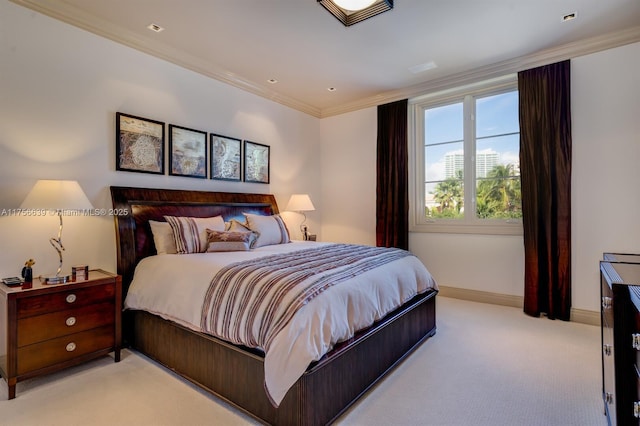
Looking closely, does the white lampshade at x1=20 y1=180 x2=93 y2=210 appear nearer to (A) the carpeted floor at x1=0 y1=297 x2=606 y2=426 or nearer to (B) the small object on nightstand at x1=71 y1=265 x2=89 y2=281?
(B) the small object on nightstand at x1=71 y1=265 x2=89 y2=281

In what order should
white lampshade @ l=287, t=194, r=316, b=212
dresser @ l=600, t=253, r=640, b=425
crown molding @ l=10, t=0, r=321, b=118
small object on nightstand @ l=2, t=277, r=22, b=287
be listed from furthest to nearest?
1. white lampshade @ l=287, t=194, r=316, b=212
2. crown molding @ l=10, t=0, r=321, b=118
3. small object on nightstand @ l=2, t=277, r=22, b=287
4. dresser @ l=600, t=253, r=640, b=425

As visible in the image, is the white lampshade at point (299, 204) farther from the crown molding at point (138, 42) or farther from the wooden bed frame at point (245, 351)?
the crown molding at point (138, 42)

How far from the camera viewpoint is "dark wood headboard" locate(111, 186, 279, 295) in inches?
113

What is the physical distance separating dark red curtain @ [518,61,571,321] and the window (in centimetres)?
25

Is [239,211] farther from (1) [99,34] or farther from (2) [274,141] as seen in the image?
(1) [99,34]

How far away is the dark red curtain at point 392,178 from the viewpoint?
4.49 metres

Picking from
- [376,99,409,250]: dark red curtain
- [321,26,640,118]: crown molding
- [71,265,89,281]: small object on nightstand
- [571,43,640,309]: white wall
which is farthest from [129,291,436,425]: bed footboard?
[321,26,640,118]: crown molding

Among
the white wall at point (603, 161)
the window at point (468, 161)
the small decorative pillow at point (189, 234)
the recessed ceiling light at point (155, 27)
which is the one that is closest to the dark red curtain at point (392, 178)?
the window at point (468, 161)

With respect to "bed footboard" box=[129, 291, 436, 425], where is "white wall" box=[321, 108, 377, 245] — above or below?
above

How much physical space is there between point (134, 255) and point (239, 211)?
49.9 inches

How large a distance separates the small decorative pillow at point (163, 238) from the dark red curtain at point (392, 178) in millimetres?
2782

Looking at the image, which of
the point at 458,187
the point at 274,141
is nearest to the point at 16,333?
the point at 274,141

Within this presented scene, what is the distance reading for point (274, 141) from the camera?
4.63m

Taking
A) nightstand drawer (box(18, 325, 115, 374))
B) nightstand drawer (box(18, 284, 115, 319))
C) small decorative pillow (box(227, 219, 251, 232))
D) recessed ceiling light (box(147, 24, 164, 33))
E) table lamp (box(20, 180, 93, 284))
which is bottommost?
nightstand drawer (box(18, 325, 115, 374))
